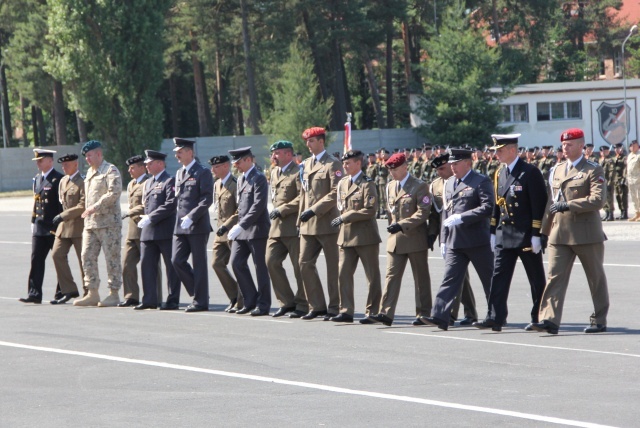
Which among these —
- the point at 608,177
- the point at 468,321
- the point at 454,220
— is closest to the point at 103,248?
the point at 468,321

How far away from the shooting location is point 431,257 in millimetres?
19859

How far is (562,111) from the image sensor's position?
6391 centimetres

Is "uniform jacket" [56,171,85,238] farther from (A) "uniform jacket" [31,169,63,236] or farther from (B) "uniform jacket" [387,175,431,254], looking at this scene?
(B) "uniform jacket" [387,175,431,254]

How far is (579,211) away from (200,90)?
2338 inches

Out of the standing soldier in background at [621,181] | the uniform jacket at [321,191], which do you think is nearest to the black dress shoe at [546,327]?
the uniform jacket at [321,191]

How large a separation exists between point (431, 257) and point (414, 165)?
Answer: 1388 centimetres

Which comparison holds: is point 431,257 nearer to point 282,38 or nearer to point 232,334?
point 232,334

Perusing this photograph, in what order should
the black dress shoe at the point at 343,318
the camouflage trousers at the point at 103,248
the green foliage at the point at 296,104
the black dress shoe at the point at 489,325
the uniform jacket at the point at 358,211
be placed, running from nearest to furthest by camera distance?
the black dress shoe at the point at 489,325, the uniform jacket at the point at 358,211, the black dress shoe at the point at 343,318, the camouflage trousers at the point at 103,248, the green foliage at the point at 296,104

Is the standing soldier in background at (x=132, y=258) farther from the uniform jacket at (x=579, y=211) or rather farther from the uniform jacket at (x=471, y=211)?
the uniform jacket at (x=579, y=211)

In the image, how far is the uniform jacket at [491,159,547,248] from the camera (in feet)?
36.1

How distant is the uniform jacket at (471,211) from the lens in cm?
1129

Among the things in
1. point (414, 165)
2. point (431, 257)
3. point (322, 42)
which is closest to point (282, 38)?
point (322, 42)

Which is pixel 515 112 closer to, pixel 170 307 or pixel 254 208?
pixel 170 307

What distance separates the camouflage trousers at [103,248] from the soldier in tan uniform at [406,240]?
3963 mm
